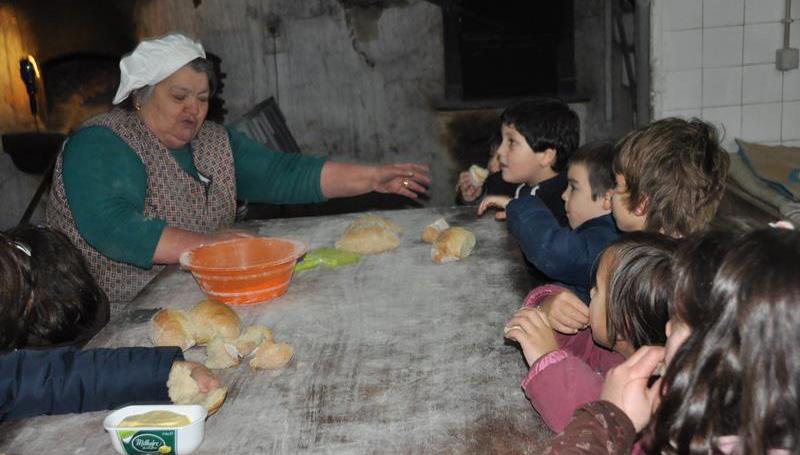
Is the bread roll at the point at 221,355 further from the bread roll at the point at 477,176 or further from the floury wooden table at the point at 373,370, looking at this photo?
the bread roll at the point at 477,176

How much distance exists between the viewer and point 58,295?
2.55 metres

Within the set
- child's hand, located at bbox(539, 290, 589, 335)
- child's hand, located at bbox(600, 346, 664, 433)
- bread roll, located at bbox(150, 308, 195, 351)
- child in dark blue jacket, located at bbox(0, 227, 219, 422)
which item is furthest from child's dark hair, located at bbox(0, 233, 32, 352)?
child's hand, located at bbox(600, 346, 664, 433)

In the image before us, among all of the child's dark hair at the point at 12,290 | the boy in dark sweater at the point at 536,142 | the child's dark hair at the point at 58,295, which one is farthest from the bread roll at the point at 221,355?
the boy in dark sweater at the point at 536,142

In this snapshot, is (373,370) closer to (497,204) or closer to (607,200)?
(607,200)

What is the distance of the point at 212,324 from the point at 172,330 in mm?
102

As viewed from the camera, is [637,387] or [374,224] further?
[374,224]

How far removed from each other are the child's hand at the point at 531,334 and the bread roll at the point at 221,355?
68 cm

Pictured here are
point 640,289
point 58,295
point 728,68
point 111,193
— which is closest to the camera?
point 640,289

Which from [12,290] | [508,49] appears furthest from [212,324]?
[508,49]

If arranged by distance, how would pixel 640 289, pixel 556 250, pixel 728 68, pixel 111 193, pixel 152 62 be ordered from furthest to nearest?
pixel 728 68 → pixel 152 62 → pixel 111 193 → pixel 556 250 → pixel 640 289

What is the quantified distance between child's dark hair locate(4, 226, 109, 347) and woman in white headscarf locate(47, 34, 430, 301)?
0.25 metres

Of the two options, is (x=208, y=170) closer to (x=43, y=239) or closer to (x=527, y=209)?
(x=43, y=239)

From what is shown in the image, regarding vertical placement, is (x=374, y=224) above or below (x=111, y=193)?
below

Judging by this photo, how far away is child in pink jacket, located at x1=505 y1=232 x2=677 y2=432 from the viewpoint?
1.76 metres
